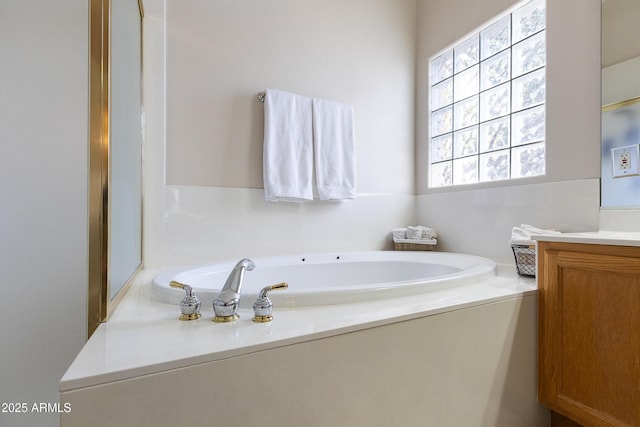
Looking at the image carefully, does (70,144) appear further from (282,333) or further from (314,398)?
(314,398)

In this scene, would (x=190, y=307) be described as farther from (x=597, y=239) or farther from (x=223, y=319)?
(x=597, y=239)

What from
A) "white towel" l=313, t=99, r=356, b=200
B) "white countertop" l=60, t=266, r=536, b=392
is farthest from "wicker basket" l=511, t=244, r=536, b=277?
"white towel" l=313, t=99, r=356, b=200

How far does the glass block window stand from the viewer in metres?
1.73

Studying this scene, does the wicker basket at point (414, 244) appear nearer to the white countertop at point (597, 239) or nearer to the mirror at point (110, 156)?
the white countertop at point (597, 239)

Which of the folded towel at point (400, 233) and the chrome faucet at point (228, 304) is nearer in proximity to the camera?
the chrome faucet at point (228, 304)

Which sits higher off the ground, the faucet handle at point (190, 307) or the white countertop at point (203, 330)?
the faucet handle at point (190, 307)

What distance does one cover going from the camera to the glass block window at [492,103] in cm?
173

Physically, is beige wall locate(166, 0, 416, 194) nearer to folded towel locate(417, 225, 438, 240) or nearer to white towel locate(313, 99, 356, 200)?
white towel locate(313, 99, 356, 200)

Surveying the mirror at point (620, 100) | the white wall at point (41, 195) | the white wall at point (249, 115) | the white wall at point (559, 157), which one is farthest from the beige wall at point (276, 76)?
the mirror at point (620, 100)

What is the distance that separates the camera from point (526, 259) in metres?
1.36

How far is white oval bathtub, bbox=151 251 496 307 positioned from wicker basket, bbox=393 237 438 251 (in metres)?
0.17

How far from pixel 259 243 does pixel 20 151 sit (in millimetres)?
1149

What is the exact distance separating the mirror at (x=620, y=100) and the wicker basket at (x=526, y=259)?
0.41 meters

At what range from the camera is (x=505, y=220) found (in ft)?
5.94
